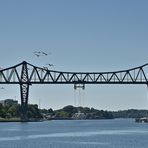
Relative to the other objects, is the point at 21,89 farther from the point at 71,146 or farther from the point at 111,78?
the point at 71,146

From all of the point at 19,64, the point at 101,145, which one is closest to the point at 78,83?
the point at 19,64

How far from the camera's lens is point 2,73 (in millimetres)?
167250

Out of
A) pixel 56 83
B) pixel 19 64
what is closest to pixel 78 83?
pixel 56 83

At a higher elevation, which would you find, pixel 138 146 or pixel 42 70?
pixel 42 70

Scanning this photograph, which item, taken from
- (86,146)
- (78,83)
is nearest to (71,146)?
(86,146)

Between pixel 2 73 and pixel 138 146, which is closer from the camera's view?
pixel 138 146

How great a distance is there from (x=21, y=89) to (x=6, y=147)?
9923 cm

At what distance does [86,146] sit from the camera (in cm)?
7138

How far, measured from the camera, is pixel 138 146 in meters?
72.0

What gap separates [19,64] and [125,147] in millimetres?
104478

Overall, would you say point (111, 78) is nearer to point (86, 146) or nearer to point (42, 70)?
point (42, 70)

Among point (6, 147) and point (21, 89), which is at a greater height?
point (21, 89)

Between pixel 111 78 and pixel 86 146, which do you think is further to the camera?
pixel 111 78

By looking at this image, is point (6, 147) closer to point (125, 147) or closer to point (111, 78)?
point (125, 147)
